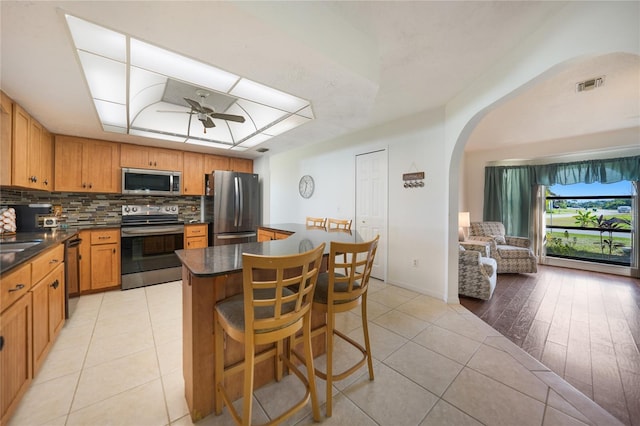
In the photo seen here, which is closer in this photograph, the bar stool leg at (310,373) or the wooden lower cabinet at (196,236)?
the bar stool leg at (310,373)

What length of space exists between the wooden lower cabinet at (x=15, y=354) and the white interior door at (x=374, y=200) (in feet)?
11.8

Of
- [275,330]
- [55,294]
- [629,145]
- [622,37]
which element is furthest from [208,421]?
[629,145]

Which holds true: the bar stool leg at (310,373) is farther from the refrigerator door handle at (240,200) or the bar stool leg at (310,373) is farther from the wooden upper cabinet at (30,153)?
the refrigerator door handle at (240,200)

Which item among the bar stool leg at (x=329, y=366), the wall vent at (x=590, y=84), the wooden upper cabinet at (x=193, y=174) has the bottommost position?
the bar stool leg at (x=329, y=366)

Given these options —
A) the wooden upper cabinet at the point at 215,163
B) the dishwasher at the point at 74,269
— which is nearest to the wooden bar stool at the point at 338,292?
the dishwasher at the point at 74,269

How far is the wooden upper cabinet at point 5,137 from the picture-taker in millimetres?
2010

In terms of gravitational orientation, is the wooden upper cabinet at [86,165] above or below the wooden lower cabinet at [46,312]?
above

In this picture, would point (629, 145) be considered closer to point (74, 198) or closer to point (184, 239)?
point (184, 239)

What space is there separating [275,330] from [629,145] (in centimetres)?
691

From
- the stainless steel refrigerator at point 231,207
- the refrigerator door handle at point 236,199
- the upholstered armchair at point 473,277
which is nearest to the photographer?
the upholstered armchair at point 473,277

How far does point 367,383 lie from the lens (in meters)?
1.62

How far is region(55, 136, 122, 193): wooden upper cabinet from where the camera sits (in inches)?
128

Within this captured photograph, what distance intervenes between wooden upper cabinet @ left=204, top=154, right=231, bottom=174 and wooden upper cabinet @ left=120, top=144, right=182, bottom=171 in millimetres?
440

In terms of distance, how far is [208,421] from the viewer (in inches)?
52.4
